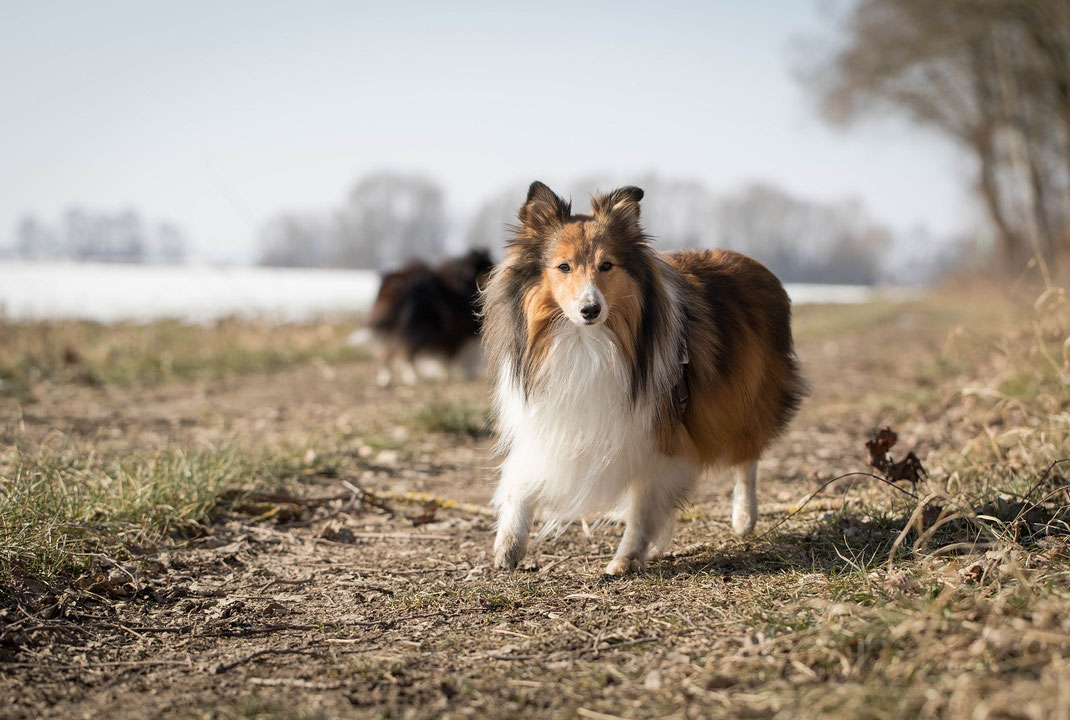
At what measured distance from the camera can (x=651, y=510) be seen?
158 inches

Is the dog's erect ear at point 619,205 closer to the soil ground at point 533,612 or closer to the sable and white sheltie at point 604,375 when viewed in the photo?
the sable and white sheltie at point 604,375

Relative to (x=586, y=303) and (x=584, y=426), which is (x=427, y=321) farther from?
(x=586, y=303)

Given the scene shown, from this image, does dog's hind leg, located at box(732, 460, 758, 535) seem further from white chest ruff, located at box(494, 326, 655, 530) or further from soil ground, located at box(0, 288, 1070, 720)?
white chest ruff, located at box(494, 326, 655, 530)

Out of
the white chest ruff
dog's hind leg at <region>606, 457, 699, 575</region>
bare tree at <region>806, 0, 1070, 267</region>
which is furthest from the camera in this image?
bare tree at <region>806, 0, 1070, 267</region>

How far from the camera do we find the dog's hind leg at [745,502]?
4.53m

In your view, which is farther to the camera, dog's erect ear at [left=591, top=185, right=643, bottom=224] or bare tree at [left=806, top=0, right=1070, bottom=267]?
bare tree at [left=806, top=0, right=1070, bottom=267]

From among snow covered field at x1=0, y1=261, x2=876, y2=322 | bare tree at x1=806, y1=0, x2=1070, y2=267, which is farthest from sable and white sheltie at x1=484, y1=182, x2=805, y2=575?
bare tree at x1=806, y1=0, x2=1070, y2=267

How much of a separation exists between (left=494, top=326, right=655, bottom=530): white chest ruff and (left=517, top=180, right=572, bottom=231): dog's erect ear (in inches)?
22.3

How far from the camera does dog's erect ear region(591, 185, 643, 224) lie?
4059 millimetres

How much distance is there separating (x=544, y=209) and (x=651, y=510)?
1507 millimetres

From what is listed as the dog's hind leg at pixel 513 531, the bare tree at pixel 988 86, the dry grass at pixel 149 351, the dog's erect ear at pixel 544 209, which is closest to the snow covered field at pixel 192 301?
the dry grass at pixel 149 351

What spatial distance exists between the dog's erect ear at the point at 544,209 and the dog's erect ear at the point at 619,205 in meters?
0.14

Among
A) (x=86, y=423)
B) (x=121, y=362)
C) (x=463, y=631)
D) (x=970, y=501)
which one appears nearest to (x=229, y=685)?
(x=463, y=631)

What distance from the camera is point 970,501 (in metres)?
4.22
